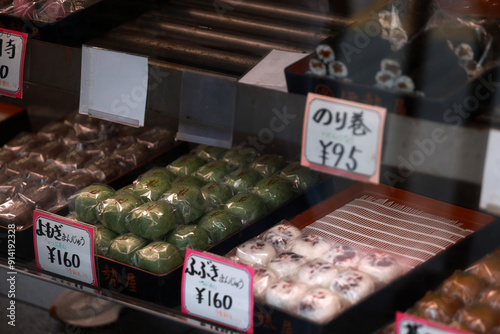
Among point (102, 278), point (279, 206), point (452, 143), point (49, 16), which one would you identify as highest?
point (49, 16)

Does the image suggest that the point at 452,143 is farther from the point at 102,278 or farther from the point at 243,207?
the point at 102,278

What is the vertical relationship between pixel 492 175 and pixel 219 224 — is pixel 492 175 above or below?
above

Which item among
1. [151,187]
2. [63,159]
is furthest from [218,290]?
[63,159]

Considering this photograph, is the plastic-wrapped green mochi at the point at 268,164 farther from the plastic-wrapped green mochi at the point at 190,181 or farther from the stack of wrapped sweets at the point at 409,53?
the stack of wrapped sweets at the point at 409,53

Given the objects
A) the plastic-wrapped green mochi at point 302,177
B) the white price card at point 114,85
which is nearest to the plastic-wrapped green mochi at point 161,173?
the plastic-wrapped green mochi at point 302,177

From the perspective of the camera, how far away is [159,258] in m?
1.59

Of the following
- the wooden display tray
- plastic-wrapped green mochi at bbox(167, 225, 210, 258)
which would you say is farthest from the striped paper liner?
plastic-wrapped green mochi at bbox(167, 225, 210, 258)

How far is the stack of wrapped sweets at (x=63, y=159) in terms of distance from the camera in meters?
1.97

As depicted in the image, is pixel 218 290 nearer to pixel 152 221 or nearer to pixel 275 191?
pixel 152 221

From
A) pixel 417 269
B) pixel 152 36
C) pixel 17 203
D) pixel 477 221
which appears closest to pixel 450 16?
pixel 417 269

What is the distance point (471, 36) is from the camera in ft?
3.73

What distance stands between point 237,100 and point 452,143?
44cm

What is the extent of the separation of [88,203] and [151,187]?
186 mm

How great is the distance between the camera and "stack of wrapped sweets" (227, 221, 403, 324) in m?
1.38
